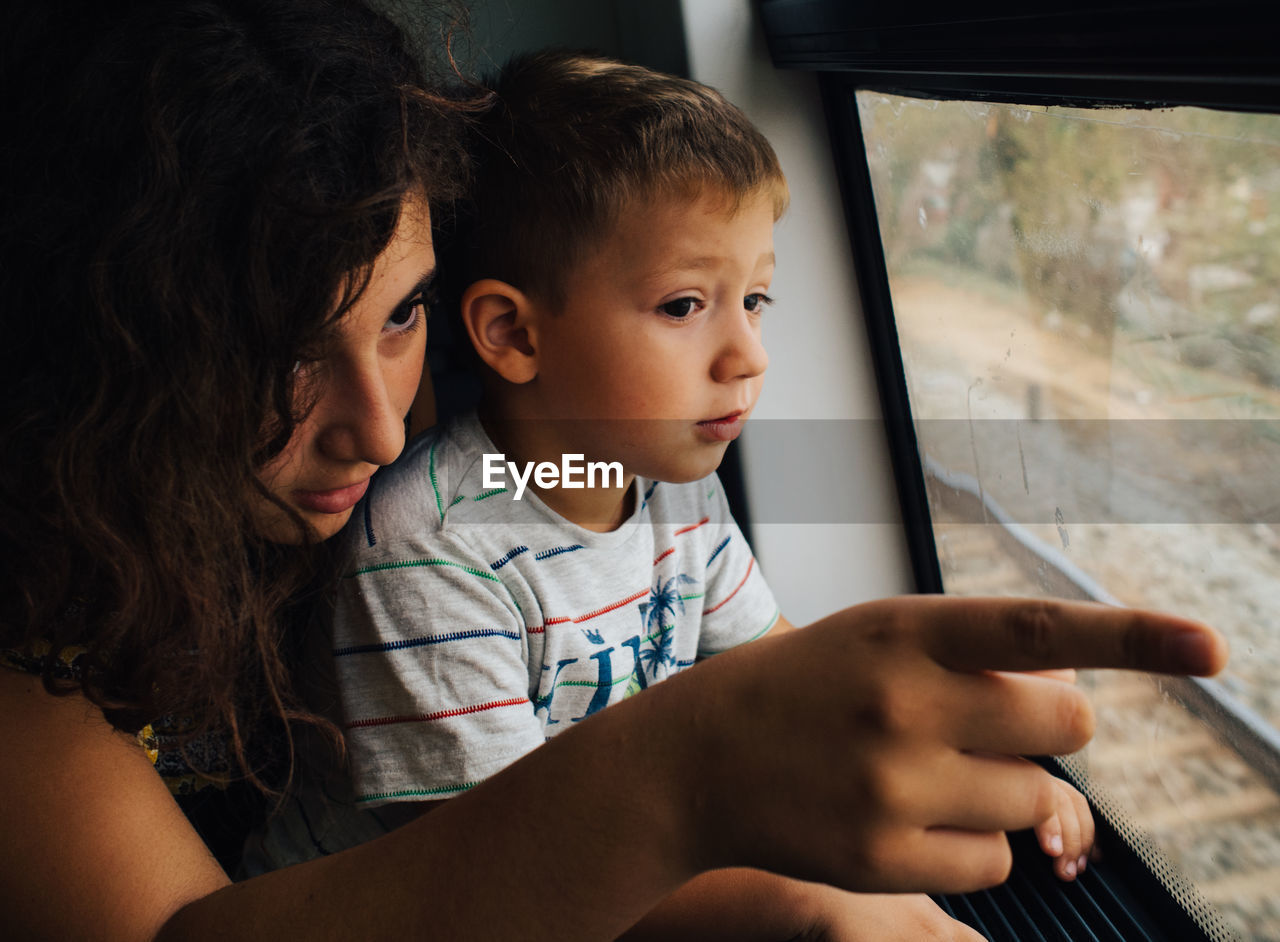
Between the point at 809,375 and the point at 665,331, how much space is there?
424 mm

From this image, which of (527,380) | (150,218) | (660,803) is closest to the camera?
(660,803)

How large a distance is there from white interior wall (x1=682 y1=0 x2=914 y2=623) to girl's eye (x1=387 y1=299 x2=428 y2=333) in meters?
0.52

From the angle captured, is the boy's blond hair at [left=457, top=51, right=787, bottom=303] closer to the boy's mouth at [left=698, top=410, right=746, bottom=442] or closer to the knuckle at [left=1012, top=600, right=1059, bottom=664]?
the boy's mouth at [left=698, top=410, right=746, bottom=442]

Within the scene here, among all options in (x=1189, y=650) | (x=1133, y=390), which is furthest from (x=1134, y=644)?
(x=1133, y=390)

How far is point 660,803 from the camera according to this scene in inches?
19.1

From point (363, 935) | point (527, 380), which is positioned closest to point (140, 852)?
point (363, 935)

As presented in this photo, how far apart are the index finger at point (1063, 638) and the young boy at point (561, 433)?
1.83ft

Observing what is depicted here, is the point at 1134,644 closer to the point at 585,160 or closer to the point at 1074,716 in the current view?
the point at 1074,716

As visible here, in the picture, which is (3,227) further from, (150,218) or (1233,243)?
(1233,243)

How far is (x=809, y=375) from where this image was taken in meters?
1.30

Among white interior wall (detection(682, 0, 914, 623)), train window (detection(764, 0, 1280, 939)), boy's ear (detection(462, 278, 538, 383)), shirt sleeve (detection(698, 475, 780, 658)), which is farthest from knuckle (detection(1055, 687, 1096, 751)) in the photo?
white interior wall (detection(682, 0, 914, 623))

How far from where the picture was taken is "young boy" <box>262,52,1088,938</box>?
2.93 feet

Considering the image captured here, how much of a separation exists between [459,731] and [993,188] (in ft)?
2.46

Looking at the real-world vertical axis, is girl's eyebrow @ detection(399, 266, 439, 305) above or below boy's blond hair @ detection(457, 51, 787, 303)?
below
